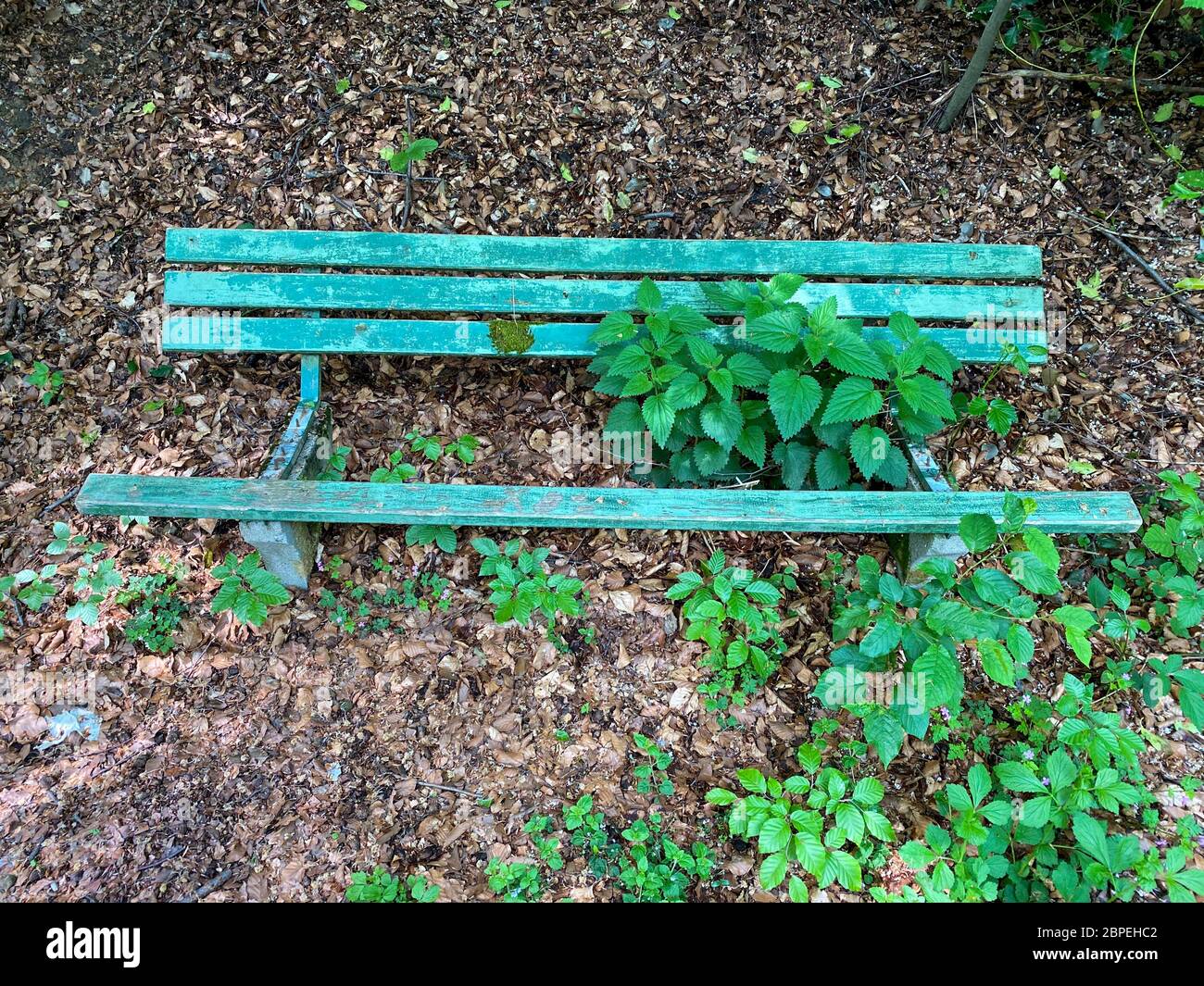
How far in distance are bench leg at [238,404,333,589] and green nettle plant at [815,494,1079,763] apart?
5.92ft

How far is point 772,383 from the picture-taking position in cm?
232

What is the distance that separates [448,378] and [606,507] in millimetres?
1222

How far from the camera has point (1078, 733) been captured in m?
2.08

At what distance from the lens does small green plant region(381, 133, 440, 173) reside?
3.12m

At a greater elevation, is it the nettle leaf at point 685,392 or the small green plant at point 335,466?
the nettle leaf at point 685,392

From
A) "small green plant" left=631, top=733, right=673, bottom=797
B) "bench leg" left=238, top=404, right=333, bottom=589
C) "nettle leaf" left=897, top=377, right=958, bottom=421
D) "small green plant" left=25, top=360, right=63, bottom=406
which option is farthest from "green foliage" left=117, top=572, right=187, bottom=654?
"nettle leaf" left=897, top=377, right=958, bottom=421

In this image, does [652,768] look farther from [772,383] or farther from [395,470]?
[395,470]

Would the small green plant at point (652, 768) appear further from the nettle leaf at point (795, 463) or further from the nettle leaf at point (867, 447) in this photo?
the nettle leaf at point (867, 447)

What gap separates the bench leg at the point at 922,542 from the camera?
2.47 m

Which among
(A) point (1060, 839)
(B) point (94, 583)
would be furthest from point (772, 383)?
(B) point (94, 583)

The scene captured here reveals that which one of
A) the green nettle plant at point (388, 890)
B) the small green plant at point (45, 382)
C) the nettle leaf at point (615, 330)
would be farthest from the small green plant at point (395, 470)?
the small green plant at point (45, 382)

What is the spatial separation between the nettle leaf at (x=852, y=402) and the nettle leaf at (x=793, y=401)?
0.04 meters

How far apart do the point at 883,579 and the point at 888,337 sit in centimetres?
105

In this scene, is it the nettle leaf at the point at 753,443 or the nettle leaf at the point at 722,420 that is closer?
the nettle leaf at the point at 722,420
